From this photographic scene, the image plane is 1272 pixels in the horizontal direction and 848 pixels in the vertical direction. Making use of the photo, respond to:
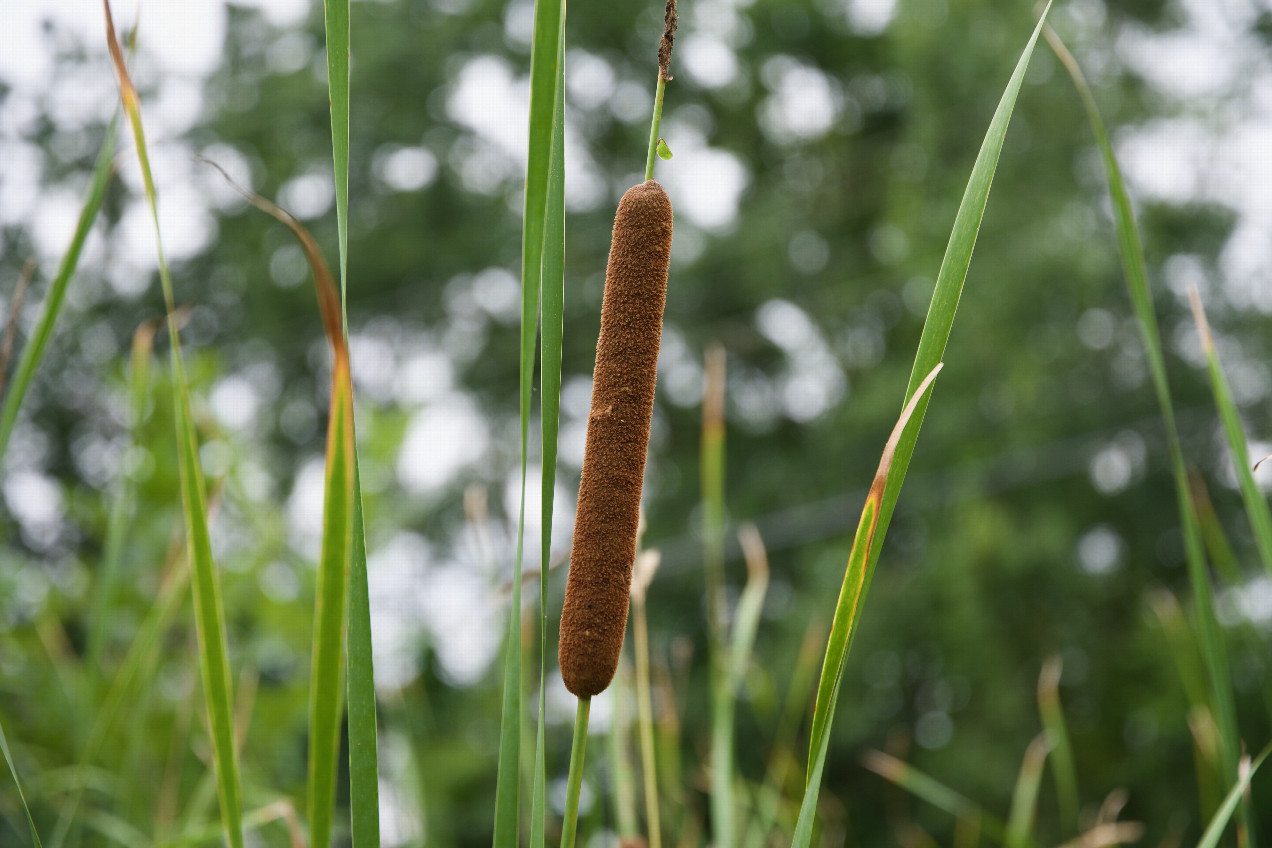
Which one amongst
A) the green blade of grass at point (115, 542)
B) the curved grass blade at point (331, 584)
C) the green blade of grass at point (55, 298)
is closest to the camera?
the curved grass blade at point (331, 584)

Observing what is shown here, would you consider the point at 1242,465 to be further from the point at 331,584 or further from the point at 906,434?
the point at 331,584

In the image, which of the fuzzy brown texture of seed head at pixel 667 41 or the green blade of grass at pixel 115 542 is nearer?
the fuzzy brown texture of seed head at pixel 667 41

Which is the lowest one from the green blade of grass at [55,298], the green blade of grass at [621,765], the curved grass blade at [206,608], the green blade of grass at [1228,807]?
the green blade of grass at [621,765]

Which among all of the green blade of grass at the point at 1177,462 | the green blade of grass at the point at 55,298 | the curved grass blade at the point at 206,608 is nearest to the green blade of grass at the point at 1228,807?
the green blade of grass at the point at 1177,462

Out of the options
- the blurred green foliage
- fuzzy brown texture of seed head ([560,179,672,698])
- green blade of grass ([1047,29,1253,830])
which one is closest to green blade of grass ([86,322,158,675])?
fuzzy brown texture of seed head ([560,179,672,698])

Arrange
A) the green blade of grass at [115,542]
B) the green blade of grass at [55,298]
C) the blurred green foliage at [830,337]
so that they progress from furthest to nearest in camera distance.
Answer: the blurred green foliage at [830,337] → the green blade of grass at [115,542] → the green blade of grass at [55,298]

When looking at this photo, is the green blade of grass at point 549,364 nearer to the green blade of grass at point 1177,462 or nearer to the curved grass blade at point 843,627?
the curved grass blade at point 843,627

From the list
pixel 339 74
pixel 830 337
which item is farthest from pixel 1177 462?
pixel 830 337
